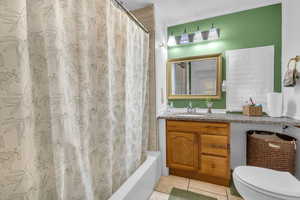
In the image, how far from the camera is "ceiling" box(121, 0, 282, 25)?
5.91 ft

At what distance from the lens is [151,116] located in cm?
186

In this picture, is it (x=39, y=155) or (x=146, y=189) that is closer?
(x=39, y=155)

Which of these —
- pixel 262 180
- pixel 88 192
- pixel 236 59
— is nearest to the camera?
pixel 88 192

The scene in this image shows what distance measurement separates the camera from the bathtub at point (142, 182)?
1126 millimetres

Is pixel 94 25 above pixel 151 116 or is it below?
above

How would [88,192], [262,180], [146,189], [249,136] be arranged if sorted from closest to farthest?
[88,192]
[262,180]
[146,189]
[249,136]

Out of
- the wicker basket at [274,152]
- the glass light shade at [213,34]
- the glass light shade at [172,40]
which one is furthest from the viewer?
the glass light shade at [172,40]

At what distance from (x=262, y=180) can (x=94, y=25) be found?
1.71 meters

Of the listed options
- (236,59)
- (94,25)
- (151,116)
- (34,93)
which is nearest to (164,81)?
(151,116)

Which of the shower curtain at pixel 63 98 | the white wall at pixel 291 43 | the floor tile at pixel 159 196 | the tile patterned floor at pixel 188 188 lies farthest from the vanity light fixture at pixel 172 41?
the floor tile at pixel 159 196

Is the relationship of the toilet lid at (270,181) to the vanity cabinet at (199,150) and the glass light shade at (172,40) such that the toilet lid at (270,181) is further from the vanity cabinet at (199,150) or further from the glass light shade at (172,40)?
the glass light shade at (172,40)

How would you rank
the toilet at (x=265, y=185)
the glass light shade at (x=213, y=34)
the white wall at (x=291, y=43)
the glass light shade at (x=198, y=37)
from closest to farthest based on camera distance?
the toilet at (x=265, y=185) < the white wall at (x=291, y=43) < the glass light shade at (x=213, y=34) < the glass light shade at (x=198, y=37)

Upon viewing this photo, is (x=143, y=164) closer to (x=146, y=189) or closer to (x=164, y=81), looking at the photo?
(x=146, y=189)

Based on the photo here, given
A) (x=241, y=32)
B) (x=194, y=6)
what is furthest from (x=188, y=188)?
(x=194, y=6)
